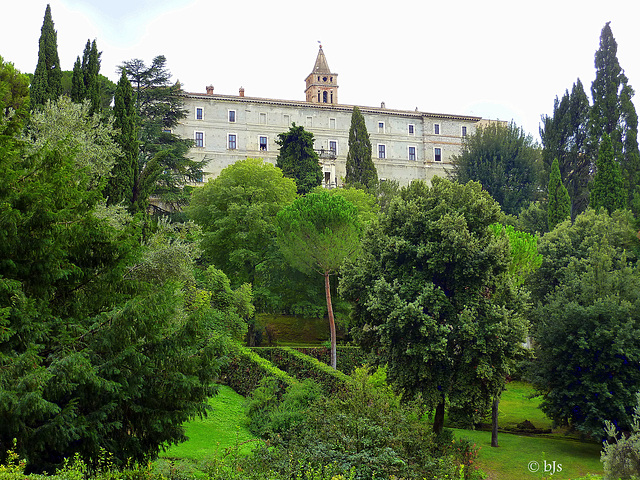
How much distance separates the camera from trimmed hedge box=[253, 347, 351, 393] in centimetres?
2233

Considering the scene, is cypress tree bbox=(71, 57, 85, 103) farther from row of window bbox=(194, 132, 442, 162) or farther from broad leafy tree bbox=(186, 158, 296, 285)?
row of window bbox=(194, 132, 442, 162)

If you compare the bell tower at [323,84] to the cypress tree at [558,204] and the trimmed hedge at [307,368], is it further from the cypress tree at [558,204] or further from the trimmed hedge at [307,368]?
the trimmed hedge at [307,368]

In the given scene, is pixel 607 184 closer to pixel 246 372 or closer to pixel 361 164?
pixel 361 164

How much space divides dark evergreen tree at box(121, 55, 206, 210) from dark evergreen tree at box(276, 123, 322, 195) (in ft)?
25.4

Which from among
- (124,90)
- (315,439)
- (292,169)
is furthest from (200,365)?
(292,169)

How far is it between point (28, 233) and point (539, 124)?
59.9m

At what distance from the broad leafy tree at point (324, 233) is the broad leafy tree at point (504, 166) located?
36875mm

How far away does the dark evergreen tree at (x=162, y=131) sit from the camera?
38.0 metres

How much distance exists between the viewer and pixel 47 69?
948 inches

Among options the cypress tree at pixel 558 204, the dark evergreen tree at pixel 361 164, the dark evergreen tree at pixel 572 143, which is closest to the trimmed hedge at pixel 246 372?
the dark evergreen tree at pixel 361 164

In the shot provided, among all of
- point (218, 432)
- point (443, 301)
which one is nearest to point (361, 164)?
point (443, 301)

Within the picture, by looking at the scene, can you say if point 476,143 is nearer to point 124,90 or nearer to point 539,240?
point 539,240

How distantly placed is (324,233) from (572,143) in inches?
1424

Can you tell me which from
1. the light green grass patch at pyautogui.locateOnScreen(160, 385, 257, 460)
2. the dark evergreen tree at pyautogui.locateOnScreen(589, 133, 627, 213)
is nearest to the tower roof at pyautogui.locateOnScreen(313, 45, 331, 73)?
the dark evergreen tree at pyautogui.locateOnScreen(589, 133, 627, 213)
